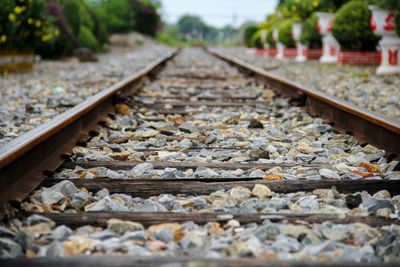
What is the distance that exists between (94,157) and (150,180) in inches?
24.0

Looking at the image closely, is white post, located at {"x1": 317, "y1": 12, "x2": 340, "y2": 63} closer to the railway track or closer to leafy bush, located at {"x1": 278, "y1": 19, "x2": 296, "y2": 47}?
leafy bush, located at {"x1": 278, "y1": 19, "x2": 296, "y2": 47}

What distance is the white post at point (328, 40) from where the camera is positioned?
466 inches

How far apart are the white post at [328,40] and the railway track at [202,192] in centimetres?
A: 893

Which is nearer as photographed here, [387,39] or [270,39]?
[387,39]

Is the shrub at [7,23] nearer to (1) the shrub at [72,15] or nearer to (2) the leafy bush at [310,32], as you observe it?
(1) the shrub at [72,15]

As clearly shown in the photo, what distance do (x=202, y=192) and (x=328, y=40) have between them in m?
11.3

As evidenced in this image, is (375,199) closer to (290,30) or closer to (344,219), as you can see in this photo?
(344,219)

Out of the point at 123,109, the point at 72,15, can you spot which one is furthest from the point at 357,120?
the point at 72,15

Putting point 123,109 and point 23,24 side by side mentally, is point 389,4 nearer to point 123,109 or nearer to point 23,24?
point 123,109

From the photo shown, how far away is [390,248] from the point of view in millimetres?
1465

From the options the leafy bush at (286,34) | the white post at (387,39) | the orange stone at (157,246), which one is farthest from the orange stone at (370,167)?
the leafy bush at (286,34)

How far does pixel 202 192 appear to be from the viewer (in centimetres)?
204

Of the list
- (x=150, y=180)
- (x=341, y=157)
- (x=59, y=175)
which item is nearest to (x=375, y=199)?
(x=341, y=157)

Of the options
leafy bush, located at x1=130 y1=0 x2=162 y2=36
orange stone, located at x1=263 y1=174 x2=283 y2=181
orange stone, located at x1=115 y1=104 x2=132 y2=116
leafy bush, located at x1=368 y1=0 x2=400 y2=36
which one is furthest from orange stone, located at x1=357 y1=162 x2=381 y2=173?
leafy bush, located at x1=130 y1=0 x2=162 y2=36
